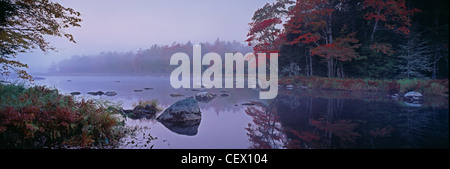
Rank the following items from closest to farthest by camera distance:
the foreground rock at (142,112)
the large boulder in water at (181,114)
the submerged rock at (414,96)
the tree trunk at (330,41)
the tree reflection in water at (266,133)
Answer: the tree reflection in water at (266,133), the large boulder in water at (181,114), the foreground rock at (142,112), the submerged rock at (414,96), the tree trunk at (330,41)

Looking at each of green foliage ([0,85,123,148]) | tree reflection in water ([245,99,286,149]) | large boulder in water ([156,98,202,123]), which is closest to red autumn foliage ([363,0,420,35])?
tree reflection in water ([245,99,286,149])

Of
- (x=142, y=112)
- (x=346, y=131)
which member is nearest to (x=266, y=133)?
(x=346, y=131)

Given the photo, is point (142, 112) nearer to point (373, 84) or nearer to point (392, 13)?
point (373, 84)

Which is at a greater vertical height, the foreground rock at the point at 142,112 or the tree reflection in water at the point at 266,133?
the foreground rock at the point at 142,112

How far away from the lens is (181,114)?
7176 millimetres

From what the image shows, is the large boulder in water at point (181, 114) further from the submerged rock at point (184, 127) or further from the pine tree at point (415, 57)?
the pine tree at point (415, 57)

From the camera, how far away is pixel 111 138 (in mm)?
4668

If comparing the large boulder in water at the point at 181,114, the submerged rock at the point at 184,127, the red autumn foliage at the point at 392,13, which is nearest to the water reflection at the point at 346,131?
the submerged rock at the point at 184,127

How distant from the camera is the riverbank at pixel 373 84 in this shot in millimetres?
10261

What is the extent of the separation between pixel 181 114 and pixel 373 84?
15817 mm

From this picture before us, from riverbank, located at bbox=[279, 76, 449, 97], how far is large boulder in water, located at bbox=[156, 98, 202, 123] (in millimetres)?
10503

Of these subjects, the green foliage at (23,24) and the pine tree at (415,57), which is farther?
the pine tree at (415,57)

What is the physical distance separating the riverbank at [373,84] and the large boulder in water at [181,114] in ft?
34.5

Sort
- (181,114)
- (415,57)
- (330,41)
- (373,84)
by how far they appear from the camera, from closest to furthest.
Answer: (181,114) → (415,57) → (373,84) → (330,41)
